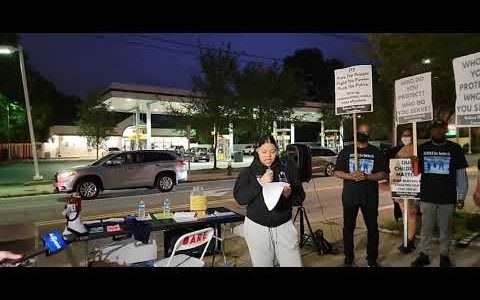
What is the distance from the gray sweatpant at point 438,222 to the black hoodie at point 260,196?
7.18ft

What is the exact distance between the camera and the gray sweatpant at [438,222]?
500 cm

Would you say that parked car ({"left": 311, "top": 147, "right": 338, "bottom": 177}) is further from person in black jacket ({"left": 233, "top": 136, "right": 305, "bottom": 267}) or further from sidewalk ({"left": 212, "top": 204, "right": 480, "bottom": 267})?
person in black jacket ({"left": 233, "top": 136, "right": 305, "bottom": 267})

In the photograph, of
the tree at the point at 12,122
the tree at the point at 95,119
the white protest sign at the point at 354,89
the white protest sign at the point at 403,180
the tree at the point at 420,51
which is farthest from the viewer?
the tree at the point at 12,122

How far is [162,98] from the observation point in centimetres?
2981

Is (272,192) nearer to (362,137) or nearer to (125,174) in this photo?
(362,137)

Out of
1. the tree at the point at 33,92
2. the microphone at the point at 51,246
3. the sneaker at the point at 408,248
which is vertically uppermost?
the tree at the point at 33,92

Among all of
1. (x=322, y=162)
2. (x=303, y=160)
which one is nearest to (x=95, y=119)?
(x=322, y=162)

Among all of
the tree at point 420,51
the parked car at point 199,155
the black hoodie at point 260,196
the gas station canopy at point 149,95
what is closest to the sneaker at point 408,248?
the black hoodie at point 260,196

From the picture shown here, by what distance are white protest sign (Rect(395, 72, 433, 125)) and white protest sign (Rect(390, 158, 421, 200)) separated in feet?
2.13

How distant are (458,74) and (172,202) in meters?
8.65

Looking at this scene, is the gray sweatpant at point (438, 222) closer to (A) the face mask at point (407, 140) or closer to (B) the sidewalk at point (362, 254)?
(B) the sidewalk at point (362, 254)

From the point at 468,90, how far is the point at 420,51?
320 inches
